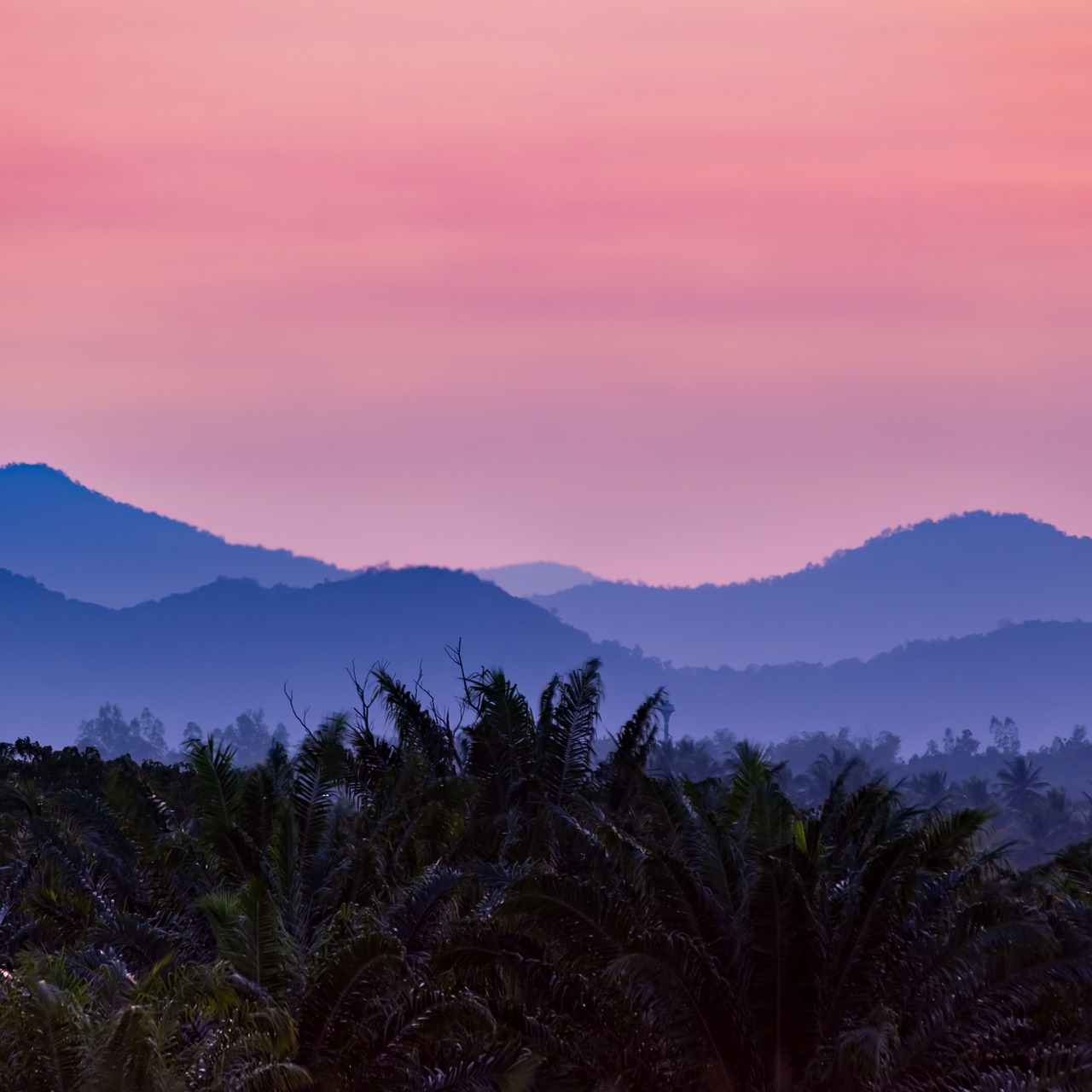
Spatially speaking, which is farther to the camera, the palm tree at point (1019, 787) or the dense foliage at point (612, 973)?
the palm tree at point (1019, 787)

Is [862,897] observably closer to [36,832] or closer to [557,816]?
[557,816]

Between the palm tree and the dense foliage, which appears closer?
the dense foliage

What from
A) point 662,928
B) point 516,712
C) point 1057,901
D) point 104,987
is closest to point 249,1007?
point 104,987

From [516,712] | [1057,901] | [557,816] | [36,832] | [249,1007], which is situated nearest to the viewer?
[249,1007]

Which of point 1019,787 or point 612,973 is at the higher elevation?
point 1019,787

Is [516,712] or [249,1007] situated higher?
[516,712]

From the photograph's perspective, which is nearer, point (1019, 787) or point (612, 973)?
point (612, 973)

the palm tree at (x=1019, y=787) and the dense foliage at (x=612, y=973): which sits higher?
the palm tree at (x=1019, y=787)

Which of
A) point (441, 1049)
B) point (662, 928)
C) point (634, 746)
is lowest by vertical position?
point (441, 1049)

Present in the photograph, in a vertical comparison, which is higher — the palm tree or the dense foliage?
Answer: the palm tree

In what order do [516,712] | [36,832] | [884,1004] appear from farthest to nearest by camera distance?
[516,712] < [36,832] < [884,1004]

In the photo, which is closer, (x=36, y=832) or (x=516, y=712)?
(x=36, y=832)

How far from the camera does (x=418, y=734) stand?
2706 cm

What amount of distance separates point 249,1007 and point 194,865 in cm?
611
